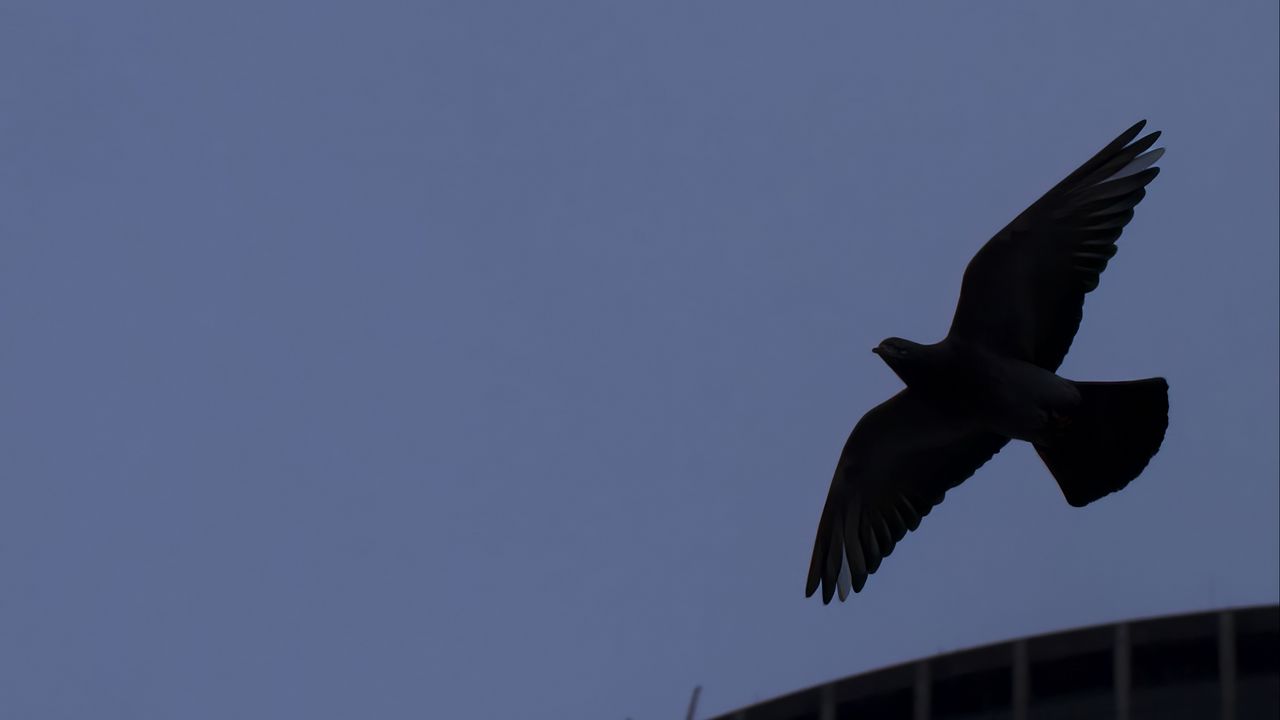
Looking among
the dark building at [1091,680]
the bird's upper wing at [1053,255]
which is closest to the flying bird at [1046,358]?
the bird's upper wing at [1053,255]

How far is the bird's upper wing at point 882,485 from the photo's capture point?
11680 millimetres

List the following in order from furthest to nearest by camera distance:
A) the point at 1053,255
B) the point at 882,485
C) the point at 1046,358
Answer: the point at 882,485 → the point at 1046,358 → the point at 1053,255

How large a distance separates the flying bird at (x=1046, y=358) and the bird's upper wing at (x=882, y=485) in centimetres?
4

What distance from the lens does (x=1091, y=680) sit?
15.3 metres

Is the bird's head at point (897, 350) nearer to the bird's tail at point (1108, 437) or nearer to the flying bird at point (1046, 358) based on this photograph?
the flying bird at point (1046, 358)

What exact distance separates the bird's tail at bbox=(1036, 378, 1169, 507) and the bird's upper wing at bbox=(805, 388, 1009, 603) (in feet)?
2.48

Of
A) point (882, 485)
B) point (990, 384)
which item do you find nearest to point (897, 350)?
point (990, 384)

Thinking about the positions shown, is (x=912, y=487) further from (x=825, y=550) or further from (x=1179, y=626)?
(x=1179, y=626)

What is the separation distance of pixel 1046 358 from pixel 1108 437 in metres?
0.63

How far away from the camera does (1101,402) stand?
10852 mm

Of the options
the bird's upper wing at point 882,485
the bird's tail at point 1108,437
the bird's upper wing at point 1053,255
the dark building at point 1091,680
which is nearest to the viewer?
the bird's upper wing at point 1053,255

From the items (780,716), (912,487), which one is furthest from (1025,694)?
(912,487)

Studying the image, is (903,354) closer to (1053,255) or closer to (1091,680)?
(1053,255)

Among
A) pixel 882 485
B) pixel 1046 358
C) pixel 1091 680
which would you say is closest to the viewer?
pixel 1046 358
